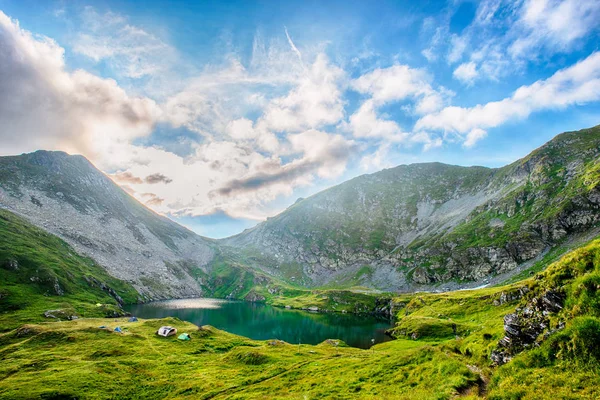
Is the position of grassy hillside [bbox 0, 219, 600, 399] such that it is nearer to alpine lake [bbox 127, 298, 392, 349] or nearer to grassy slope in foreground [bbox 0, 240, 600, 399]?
grassy slope in foreground [bbox 0, 240, 600, 399]

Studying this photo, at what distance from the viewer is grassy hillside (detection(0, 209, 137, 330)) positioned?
104062mm

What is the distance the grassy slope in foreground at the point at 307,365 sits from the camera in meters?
16.0

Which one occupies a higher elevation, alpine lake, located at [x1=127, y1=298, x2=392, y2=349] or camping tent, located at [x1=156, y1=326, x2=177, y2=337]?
camping tent, located at [x1=156, y1=326, x2=177, y2=337]

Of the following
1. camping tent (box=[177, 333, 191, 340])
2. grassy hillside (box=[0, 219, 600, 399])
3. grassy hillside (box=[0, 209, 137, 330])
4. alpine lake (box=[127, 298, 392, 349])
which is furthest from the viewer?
grassy hillside (box=[0, 209, 137, 330])

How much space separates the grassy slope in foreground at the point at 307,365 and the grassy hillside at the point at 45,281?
5483 cm

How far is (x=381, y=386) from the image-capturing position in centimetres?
2830

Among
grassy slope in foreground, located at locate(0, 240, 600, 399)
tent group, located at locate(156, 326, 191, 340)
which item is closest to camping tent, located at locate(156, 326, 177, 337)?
tent group, located at locate(156, 326, 191, 340)

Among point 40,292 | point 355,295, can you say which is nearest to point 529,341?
point 40,292

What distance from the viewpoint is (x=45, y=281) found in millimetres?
128125

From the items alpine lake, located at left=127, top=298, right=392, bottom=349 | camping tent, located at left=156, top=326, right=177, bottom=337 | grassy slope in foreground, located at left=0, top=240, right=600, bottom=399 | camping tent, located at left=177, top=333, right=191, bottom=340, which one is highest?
grassy slope in foreground, located at left=0, top=240, right=600, bottom=399

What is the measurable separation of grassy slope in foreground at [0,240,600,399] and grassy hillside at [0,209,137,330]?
54835mm

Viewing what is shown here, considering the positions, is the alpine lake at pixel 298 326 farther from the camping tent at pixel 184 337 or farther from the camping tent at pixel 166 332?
the camping tent at pixel 166 332

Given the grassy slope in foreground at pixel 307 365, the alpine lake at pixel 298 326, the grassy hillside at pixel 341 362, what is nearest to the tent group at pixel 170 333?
the grassy hillside at pixel 341 362

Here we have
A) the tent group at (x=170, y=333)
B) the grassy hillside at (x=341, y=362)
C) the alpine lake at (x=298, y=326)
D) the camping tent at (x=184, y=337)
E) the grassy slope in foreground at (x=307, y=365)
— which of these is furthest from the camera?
the alpine lake at (x=298, y=326)
